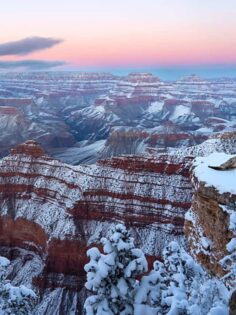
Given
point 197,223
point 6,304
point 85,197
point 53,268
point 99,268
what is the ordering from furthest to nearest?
point 85,197 < point 53,268 < point 197,223 < point 6,304 < point 99,268

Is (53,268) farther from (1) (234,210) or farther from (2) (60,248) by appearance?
(1) (234,210)

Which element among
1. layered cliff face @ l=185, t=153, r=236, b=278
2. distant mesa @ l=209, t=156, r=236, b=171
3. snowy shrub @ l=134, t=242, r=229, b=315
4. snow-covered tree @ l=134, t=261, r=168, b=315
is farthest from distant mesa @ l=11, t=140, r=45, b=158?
snow-covered tree @ l=134, t=261, r=168, b=315

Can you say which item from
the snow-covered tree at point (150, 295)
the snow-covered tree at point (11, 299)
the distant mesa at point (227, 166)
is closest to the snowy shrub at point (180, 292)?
the snow-covered tree at point (150, 295)

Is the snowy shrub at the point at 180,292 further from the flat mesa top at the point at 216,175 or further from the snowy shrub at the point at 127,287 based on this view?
the flat mesa top at the point at 216,175

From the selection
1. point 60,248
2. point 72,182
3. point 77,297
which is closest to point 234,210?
point 77,297

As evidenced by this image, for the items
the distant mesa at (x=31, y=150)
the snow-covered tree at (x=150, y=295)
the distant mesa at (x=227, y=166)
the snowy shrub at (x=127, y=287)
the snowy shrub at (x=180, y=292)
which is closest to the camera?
the snowy shrub at (x=180, y=292)
